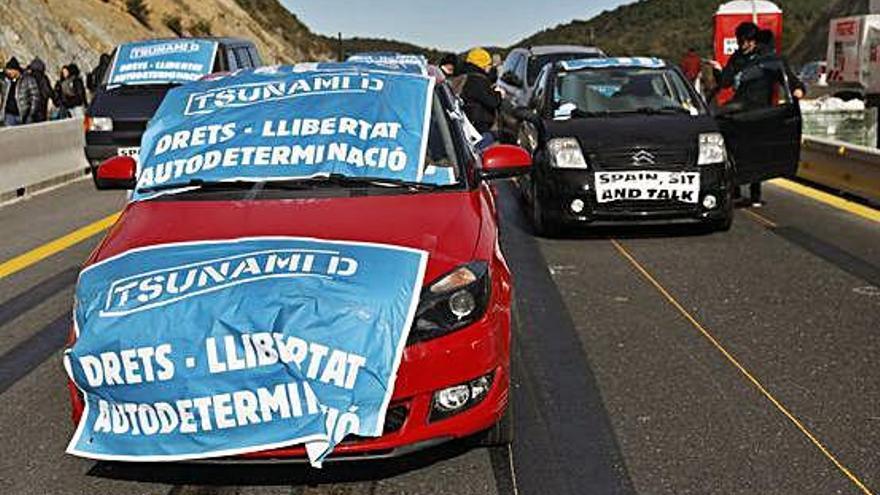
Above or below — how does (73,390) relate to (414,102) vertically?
below

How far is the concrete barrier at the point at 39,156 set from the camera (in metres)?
14.4

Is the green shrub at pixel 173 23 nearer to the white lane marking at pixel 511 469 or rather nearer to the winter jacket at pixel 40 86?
the winter jacket at pixel 40 86

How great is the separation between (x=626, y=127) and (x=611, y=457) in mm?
5835

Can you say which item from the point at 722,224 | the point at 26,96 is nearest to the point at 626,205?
the point at 722,224

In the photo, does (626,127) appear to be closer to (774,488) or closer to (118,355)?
(774,488)

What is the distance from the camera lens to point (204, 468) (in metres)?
4.62

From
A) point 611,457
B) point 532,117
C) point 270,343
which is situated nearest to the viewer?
point 270,343

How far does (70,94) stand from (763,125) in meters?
14.3

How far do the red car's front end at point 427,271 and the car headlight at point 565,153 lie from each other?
4.63m

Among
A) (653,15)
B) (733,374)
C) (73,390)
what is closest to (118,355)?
(73,390)

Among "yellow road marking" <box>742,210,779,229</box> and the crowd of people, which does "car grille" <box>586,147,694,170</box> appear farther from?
the crowd of people

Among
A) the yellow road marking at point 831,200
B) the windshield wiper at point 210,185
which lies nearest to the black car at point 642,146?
the yellow road marking at point 831,200

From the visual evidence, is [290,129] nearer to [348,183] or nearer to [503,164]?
[348,183]

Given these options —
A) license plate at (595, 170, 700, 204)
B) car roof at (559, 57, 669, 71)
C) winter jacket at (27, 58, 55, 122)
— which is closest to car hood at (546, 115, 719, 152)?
license plate at (595, 170, 700, 204)
